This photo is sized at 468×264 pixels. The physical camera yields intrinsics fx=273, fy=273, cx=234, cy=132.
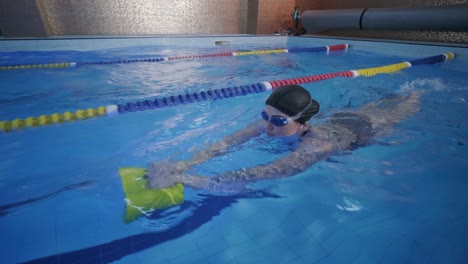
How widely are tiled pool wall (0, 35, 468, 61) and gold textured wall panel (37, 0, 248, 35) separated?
1639 mm

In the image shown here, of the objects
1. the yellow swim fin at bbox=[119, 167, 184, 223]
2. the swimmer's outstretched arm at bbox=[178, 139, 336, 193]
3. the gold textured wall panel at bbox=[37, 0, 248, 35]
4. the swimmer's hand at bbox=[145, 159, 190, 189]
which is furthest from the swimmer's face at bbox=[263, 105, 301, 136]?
the gold textured wall panel at bbox=[37, 0, 248, 35]

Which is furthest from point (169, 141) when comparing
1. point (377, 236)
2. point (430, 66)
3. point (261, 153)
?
point (430, 66)

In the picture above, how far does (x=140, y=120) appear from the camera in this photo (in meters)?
3.42

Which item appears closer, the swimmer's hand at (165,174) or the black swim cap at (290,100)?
the swimmer's hand at (165,174)

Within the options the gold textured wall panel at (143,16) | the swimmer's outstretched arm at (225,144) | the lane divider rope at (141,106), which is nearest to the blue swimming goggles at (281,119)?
the swimmer's outstretched arm at (225,144)

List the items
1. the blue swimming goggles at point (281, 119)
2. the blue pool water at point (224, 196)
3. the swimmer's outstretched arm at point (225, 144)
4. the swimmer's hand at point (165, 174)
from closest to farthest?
the blue pool water at point (224, 196)
the swimmer's hand at point (165, 174)
the blue swimming goggles at point (281, 119)
the swimmer's outstretched arm at point (225, 144)

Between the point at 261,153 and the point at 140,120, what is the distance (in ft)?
5.49

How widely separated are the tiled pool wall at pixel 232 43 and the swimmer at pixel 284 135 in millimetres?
5850

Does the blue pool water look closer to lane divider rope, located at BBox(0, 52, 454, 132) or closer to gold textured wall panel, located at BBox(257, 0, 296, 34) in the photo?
lane divider rope, located at BBox(0, 52, 454, 132)

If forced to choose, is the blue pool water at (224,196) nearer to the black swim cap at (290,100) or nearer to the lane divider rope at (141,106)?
the lane divider rope at (141,106)

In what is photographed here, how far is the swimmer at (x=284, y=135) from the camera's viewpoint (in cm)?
201

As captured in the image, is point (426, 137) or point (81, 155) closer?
point (81, 155)

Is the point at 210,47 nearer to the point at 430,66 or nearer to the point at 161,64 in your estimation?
the point at 161,64

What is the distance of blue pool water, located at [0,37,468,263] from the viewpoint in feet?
5.10
